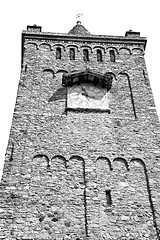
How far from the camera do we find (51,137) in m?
13.7

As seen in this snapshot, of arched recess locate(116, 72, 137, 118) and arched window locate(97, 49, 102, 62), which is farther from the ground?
arched window locate(97, 49, 102, 62)

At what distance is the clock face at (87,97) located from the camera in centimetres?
1526

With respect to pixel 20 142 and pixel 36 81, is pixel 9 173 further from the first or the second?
pixel 36 81

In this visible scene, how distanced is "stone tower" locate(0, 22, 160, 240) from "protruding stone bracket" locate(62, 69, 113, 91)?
4 centimetres

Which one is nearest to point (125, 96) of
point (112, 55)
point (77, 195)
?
point (112, 55)

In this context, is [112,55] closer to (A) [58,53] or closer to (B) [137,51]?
(B) [137,51]

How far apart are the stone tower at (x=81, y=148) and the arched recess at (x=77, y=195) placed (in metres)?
0.03

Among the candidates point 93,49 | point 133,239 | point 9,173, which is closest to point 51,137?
point 9,173

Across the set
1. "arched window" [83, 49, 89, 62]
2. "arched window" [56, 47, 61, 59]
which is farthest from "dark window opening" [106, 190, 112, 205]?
"arched window" [56, 47, 61, 59]

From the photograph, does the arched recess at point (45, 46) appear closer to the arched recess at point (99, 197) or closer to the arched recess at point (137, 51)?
the arched recess at point (137, 51)

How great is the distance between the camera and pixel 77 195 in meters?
11.9

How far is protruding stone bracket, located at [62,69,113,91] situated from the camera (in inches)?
629

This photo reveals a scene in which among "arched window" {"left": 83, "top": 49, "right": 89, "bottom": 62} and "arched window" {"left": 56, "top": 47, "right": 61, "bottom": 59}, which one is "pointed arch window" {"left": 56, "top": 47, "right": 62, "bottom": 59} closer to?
"arched window" {"left": 56, "top": 47, "right": 61, "bottom": 59}

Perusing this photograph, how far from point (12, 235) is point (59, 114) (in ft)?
18.2
